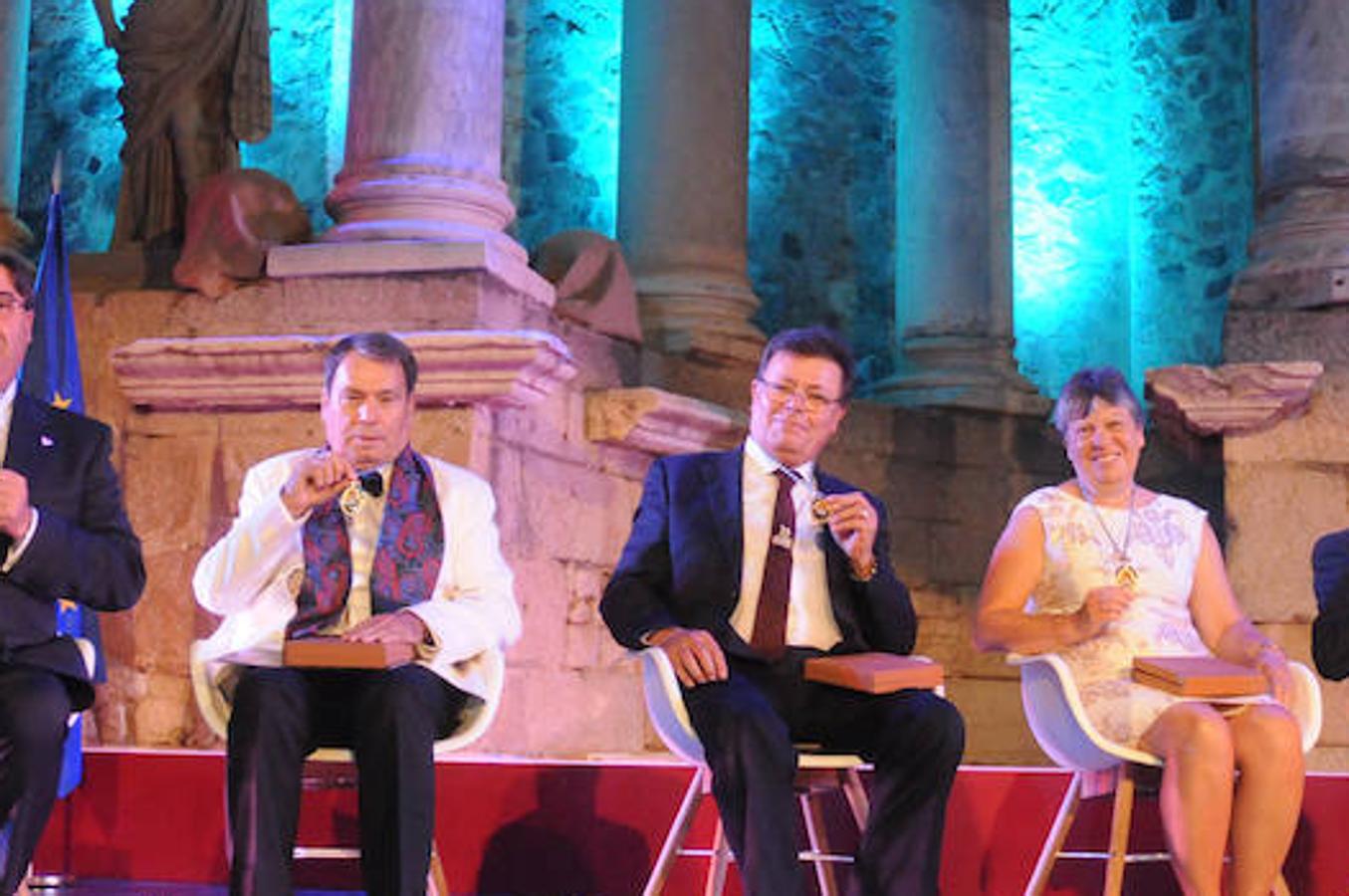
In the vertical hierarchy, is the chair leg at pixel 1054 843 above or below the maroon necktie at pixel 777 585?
below

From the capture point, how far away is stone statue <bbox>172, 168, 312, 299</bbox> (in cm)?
546

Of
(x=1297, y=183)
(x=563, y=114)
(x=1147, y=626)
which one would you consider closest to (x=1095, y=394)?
(x=1147, y=626)

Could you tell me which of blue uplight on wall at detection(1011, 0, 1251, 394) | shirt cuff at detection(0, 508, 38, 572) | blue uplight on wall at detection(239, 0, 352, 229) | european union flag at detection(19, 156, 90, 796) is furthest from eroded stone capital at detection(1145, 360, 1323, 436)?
blue uplight on wall at detection(239, 0, 352, 229)

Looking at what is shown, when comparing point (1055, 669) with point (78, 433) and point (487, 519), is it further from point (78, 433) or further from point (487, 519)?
point (78, 433)

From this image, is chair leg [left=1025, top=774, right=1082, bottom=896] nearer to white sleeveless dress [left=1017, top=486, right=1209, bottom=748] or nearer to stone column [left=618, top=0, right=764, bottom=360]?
white sleeveless dress [left=1017, top=486, right=1209, bottom=748]

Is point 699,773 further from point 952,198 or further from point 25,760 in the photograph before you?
point 952,198

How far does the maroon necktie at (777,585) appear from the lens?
3.55m

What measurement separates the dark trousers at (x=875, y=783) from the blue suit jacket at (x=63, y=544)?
3.33 ft

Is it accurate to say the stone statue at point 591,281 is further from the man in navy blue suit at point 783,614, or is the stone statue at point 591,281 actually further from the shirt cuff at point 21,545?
the shirt cuff at point 21,545

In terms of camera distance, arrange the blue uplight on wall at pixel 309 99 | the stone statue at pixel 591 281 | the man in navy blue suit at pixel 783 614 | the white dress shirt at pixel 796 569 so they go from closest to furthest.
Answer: the man in navy blue suit at pixel 783 614, the white dress shirt at pixel 796 569, the stone statue at pixel 591 281, the blue uplight on wall at pixel 309 99

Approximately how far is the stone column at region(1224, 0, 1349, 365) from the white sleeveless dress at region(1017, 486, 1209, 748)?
8.00 ft

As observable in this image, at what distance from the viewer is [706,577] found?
11.7 feet

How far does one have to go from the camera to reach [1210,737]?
345cm

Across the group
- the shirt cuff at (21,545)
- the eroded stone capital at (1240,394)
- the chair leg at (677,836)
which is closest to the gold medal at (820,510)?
the chair leg at (677,836)
